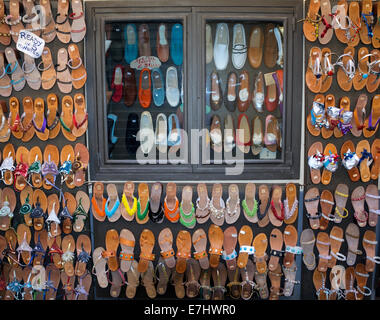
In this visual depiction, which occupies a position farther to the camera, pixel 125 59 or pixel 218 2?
pixel 125 59

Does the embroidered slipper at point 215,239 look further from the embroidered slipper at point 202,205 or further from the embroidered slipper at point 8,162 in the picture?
the embroidered slipper at point 8,162

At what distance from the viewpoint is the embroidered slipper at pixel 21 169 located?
8.06ft

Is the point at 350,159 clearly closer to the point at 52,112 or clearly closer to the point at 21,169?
the point at 52,112

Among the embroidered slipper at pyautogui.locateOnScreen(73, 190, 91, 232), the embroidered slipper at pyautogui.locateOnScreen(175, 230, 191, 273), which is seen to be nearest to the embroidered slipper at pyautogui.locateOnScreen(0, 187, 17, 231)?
the embroidered slipper at pyautogui.locateOnScreen(73, 190, 91, 232)

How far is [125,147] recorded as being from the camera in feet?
8.68

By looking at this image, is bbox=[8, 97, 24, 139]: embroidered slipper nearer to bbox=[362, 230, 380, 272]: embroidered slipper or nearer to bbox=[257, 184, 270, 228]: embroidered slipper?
bbox=[257, 184, 270, 228]: embroidered slipper

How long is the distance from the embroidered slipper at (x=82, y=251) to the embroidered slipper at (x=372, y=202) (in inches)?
94.5

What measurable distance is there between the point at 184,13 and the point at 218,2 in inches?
11.3

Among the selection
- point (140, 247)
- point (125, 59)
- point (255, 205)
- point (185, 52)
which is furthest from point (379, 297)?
point (125, 59)

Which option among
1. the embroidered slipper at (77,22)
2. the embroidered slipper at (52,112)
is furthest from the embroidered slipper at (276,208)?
the embroidered slipper at (77,22)

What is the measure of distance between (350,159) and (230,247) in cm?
122

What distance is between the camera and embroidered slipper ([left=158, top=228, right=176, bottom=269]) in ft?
8.36

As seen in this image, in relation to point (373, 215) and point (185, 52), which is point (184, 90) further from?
point (373, 215)

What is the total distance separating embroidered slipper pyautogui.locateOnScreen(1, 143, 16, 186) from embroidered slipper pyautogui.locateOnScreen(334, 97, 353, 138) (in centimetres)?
268
